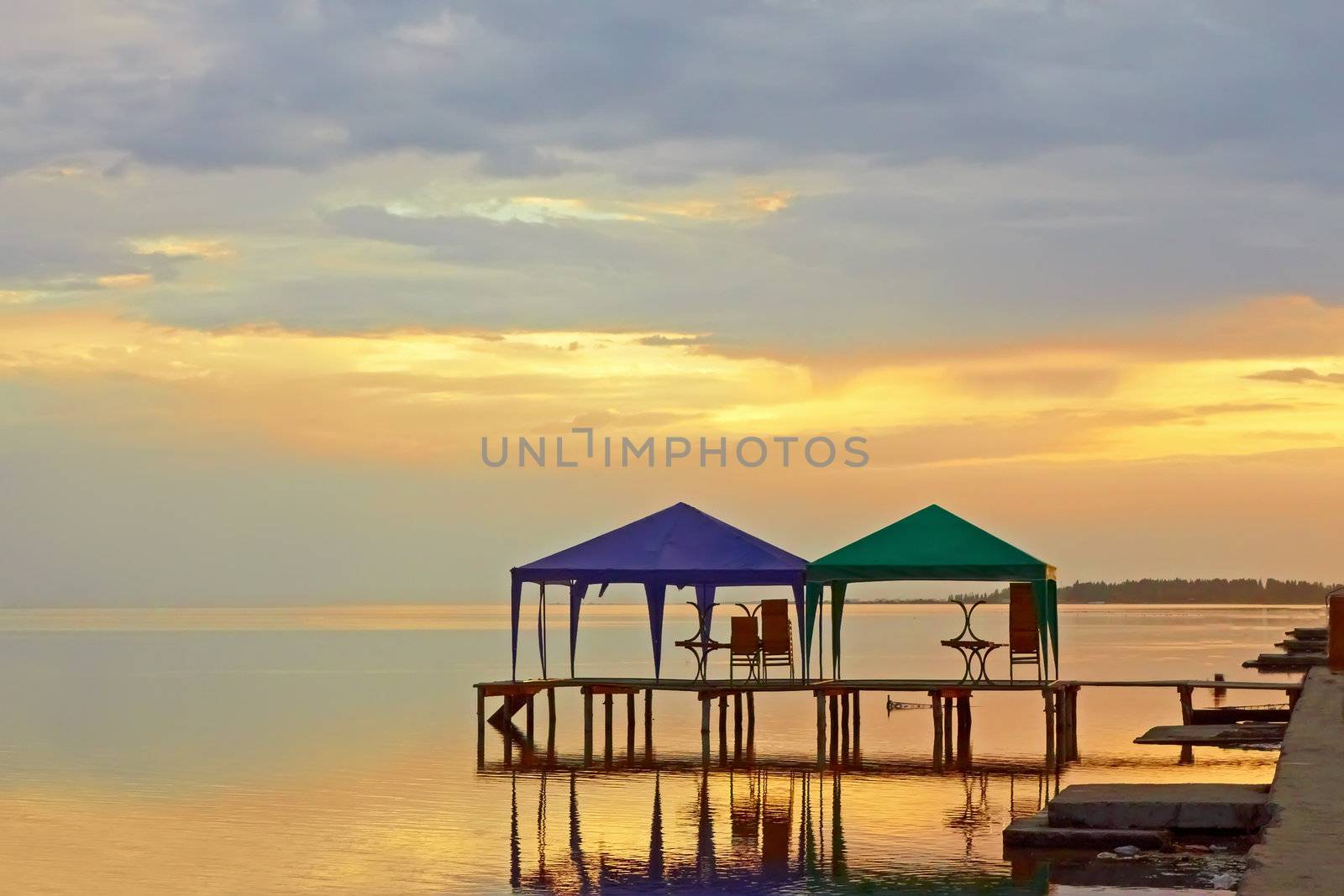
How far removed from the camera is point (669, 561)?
2653cm

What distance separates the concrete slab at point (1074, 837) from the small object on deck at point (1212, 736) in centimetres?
1056

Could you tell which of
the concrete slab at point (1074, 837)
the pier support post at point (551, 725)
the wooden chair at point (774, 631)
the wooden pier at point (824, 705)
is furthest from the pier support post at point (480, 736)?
the concrete slab at point (1074, 837)

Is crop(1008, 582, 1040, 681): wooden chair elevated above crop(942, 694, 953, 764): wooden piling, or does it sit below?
above

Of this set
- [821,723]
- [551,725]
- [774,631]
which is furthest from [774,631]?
[551,725]

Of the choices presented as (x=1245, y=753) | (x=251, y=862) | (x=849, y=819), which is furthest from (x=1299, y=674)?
(x=251, y=862)

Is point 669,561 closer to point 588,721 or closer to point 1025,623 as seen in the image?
point 588,721

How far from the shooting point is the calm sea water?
15.4 metres

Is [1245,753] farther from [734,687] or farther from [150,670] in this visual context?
[150,670]

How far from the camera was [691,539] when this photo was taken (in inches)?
1060

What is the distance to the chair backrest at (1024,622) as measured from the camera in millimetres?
26312

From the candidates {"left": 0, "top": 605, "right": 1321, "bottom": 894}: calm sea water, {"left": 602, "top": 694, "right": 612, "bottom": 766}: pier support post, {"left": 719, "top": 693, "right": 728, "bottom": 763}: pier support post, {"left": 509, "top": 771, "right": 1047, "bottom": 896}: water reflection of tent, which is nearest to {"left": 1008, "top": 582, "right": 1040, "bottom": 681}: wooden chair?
{"left": 0, "top": 605, "right": 1321, "bottom": 894}: calm sea water

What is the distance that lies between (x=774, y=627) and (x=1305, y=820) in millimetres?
14276

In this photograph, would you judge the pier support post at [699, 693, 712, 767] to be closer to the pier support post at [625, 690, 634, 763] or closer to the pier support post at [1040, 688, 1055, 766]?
the pier support post at [625, 690, 634, 763]

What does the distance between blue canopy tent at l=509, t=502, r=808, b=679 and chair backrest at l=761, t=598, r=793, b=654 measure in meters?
0.24
